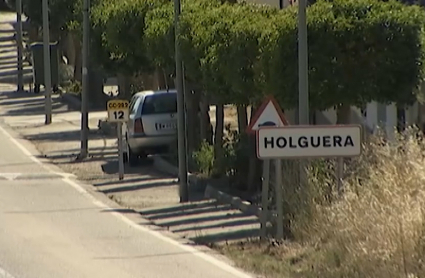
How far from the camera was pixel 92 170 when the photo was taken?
26625 millimetres

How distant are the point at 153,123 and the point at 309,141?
40.4 feet

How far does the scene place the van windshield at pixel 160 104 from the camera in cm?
2578

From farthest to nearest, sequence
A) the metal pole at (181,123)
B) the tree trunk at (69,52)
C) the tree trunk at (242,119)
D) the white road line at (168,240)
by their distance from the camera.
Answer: the tree trunk at (69,52)
the tree trunk at (242,119)
the metal pole at (181,123)
the white road line at (168,240)

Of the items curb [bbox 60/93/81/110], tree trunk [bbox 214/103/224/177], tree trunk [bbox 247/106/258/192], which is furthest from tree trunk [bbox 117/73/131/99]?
tree trunk [bbox 247/106/258/192]

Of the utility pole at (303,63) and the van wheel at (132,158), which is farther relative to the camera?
the van wheel at (132,158)

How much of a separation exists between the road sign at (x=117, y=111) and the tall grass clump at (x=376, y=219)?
10.9 metres

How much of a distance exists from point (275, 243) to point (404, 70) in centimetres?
443

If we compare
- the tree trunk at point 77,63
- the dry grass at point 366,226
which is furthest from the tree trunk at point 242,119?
the tree trunk at point 77,63

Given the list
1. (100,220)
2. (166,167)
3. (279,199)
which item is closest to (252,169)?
(100,220)

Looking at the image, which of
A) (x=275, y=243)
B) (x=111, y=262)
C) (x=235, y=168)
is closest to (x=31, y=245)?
(x=111, y=262)

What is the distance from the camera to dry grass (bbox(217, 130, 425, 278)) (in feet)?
36.0

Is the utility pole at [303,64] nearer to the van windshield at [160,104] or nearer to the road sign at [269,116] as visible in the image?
the road sign at [269,116]

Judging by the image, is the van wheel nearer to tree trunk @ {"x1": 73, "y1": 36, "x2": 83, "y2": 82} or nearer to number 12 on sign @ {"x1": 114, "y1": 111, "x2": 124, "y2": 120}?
number 12 on sign @ {"x1": 114, "y1": 111, "x2": 124, "y2": 120}

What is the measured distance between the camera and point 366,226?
1158 centimetres
